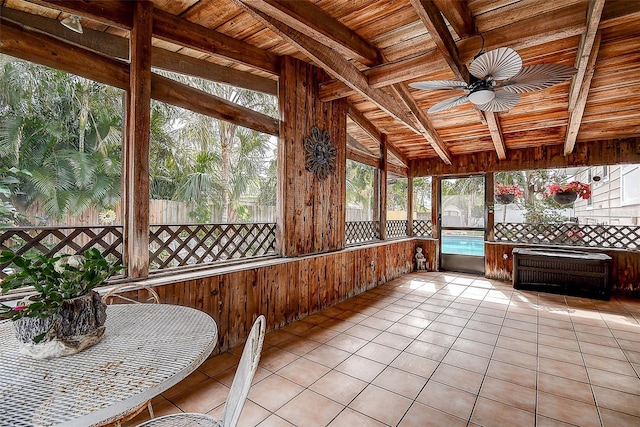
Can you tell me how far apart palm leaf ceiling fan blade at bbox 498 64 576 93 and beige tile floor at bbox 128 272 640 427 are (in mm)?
2450

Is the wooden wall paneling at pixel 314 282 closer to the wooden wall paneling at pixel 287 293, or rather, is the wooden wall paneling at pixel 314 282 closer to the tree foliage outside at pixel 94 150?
the wooden wall paneling at pixel 287 293

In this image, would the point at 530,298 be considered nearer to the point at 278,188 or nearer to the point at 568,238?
the point at 568,238

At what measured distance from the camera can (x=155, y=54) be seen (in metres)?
2.59

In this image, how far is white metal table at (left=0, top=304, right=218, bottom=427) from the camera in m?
0.78

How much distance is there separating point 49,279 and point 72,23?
198 centimetres

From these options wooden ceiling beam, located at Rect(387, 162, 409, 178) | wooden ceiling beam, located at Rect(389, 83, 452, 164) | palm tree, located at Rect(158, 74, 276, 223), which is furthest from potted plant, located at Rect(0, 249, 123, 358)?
wooden ceiling beam, located at Rect(387, 162, 409, 178)

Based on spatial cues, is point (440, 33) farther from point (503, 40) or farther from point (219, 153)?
point (219, 153)

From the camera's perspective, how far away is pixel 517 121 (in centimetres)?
465

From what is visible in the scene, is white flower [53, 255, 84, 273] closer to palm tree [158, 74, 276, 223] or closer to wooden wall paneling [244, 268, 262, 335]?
wooden wall paneling [244, 268, 262, 335]

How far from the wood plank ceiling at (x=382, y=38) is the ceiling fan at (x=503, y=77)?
0.33 m

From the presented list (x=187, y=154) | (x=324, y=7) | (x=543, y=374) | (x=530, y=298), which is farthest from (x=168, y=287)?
(x=530, y=298)

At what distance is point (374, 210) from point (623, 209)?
22.7ft

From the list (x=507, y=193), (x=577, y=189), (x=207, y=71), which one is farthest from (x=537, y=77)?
(x=507, y=193)

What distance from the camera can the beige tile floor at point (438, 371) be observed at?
188 centimetres
